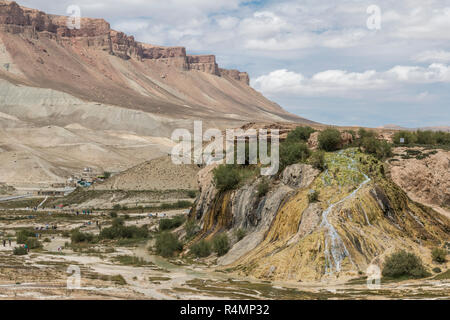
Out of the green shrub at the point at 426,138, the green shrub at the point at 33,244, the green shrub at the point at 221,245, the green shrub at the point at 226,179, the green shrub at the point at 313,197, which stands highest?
the green shrub at the point at 426,138

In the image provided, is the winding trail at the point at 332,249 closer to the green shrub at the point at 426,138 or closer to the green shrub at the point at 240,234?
the green shrub at the point at 240,234

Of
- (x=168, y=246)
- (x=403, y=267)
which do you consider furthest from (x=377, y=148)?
(x=168, y=246)

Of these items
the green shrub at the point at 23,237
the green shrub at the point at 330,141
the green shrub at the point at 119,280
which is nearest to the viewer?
the green shrub at the point at 119,280

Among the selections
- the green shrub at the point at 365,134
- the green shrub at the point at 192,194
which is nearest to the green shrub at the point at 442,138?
the green shrub at the point at 365,134

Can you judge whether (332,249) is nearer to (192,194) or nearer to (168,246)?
(168,246)

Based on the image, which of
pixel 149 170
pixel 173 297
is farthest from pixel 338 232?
pixel 149 170

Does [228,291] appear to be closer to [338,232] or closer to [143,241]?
[338,232]

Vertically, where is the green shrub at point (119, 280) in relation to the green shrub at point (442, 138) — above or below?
below
